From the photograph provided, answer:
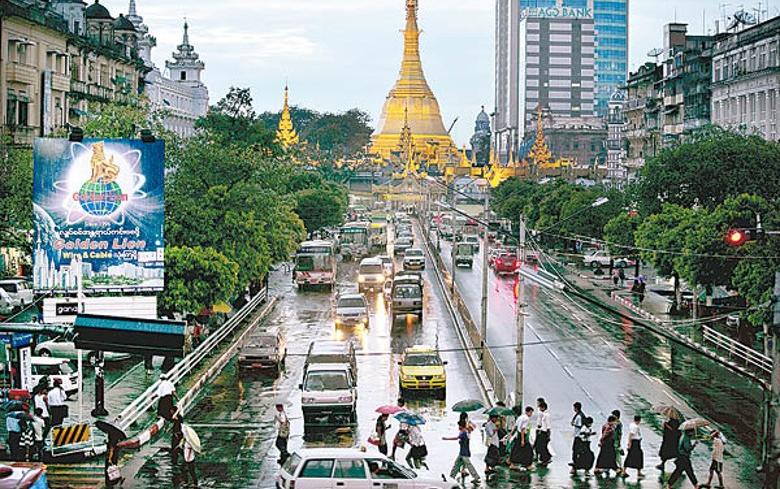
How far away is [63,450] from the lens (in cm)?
2862

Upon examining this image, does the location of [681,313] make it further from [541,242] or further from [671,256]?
[541,242]

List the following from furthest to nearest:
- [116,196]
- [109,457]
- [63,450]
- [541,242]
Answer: [541,242] → [116,196] → [63,450] → [109,457]

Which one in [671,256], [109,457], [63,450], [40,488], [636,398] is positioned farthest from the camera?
[671,256]

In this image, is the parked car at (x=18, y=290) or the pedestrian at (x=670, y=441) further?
the parked car at (x=18, y=290)

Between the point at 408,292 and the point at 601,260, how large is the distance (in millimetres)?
26025

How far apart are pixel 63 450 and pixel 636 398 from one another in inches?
672

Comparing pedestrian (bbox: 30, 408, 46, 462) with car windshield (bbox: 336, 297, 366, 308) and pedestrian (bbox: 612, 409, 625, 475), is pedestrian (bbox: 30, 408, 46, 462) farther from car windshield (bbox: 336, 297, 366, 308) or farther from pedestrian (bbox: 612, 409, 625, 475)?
car windshield (bbox: 336, 297, 366, 308)

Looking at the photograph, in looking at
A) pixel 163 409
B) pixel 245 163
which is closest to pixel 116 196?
pixel 163 409

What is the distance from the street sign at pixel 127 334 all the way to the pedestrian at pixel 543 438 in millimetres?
8138

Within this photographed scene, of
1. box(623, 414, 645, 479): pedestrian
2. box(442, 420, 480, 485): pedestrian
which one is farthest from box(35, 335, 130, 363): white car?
box(623, 414, 645, 479): pedestrian

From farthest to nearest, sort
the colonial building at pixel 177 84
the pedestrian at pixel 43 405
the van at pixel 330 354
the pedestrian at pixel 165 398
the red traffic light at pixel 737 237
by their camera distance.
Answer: the colonial building at pixel 177 84 → the van at pixel 330 354 → the pedestrian at pixel 165 398 → the pedestrian at pixel 43 405 → the red traffic light at pixel 737 237

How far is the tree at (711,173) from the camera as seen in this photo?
61438 mm

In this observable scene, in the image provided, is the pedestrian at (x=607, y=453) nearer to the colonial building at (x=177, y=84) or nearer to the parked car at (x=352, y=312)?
the parked car at (x=352, y=312)

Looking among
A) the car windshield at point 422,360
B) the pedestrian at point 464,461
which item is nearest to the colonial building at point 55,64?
the car windshield at point 422,360
